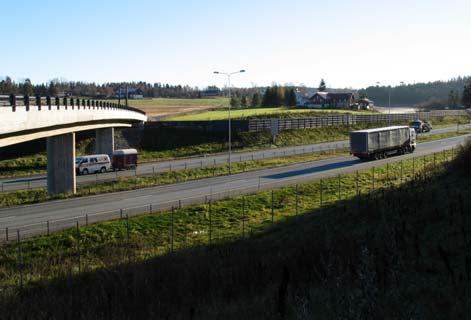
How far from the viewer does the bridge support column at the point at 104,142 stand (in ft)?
206

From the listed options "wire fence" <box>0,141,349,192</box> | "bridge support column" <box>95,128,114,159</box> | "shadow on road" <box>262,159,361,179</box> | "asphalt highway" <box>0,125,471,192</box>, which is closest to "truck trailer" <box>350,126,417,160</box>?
"shadow on road" <box>262,159,361,179</box>

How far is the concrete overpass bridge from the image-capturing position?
2705 centimetres

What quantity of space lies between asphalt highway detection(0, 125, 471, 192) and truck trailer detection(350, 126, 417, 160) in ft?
36.0

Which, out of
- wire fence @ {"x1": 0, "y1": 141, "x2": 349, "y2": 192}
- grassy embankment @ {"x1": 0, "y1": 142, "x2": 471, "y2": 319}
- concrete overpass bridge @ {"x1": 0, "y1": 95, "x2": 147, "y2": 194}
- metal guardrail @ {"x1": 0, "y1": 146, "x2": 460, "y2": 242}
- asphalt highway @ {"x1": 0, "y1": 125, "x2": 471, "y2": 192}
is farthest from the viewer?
asphalt highway @ {"x1": 0, "y1": 125, "x2": 471, "y2": 192}

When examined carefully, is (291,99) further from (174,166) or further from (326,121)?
(174,166)

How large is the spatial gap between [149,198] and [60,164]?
8.94 meters

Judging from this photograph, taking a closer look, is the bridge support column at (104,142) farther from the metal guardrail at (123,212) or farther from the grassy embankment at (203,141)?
the metal guardrail at (123,212)

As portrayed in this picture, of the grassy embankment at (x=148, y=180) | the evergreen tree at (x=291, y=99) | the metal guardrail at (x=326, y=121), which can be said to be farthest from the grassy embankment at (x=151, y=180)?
the evergreen tree at (x=291, y=99)

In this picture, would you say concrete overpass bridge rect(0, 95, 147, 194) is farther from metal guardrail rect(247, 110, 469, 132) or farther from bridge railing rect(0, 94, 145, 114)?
metal guardrail rect(247, 110, 469, 132)

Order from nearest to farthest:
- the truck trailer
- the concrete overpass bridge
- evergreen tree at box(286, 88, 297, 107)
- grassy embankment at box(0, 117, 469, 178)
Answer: the concrete overpass bridge → grassy embankment at box(0, 117, 469, 178) → the truck trailer → evergreen tree at box(286, 88, 297, 107)

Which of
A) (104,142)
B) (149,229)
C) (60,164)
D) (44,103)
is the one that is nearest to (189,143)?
(104,142)

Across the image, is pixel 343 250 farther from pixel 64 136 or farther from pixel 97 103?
pixel 97 103

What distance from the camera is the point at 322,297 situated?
12195 millimetres

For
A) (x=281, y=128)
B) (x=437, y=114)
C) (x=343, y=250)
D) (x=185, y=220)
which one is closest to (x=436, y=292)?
(x=343, y=250)
